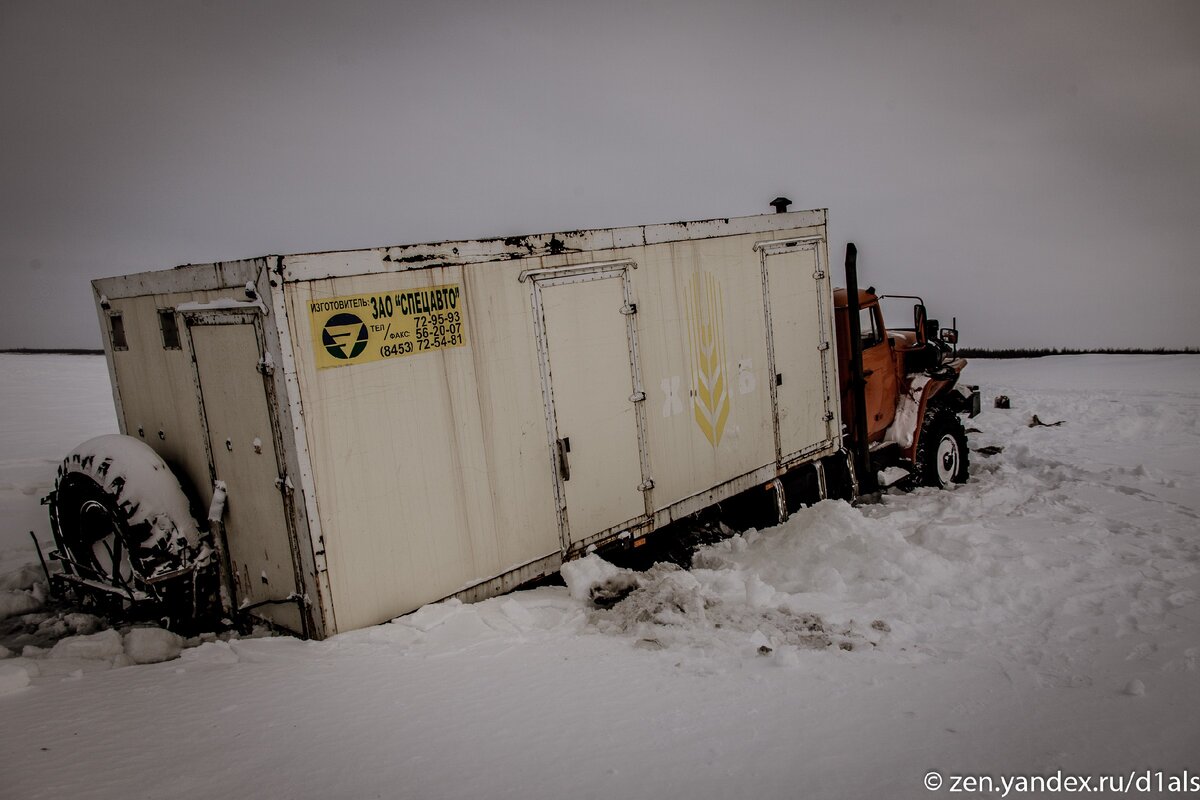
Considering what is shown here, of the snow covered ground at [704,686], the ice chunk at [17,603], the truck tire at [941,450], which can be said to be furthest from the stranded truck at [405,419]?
the truck tire at [941,450]

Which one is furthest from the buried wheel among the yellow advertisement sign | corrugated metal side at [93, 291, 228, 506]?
the yellow advertisement sign

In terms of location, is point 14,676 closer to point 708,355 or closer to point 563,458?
point 563,458

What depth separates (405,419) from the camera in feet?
14.8

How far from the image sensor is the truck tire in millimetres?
8406

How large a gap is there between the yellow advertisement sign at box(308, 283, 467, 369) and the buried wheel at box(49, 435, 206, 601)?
170 centimetres

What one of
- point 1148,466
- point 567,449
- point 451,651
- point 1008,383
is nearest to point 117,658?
point 451,651

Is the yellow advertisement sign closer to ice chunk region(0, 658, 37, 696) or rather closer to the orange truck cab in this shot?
ice chunk region(0, 658, 37, 696)

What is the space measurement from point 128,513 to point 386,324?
6.93ft

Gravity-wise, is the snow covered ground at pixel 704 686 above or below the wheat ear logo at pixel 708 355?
below

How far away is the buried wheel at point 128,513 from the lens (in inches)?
182

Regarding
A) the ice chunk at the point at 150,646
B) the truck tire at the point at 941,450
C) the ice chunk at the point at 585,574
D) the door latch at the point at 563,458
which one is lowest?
the truck tire at the point at 941,450

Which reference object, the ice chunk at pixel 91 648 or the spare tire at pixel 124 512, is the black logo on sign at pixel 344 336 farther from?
the ice chunk at pixel 91 648

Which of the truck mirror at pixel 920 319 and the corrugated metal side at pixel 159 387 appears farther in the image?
the truck mirror at pixel 920 319

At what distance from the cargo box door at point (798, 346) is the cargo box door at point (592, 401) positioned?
6.44ft
